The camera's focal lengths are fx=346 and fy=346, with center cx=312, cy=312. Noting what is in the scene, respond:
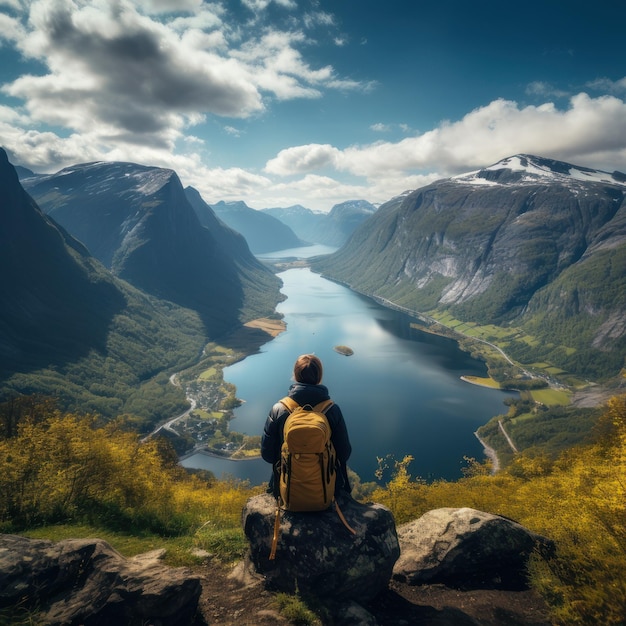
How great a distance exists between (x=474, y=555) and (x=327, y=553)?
563cm

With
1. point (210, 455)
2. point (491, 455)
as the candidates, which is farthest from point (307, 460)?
point (491, 455)

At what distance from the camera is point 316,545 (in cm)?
855

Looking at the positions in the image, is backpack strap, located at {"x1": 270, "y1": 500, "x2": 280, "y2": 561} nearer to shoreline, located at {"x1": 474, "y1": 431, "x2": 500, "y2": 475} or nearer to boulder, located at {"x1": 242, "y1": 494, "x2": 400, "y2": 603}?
boulder, located at {"x1": 242, "y1": 494, "x2": 400, "y2": 603}

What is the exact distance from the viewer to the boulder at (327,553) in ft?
27.7

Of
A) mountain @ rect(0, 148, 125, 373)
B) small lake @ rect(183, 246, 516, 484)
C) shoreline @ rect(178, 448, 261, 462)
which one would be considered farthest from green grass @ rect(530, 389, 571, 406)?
mountain @ rect(0, 148, 125, 373)

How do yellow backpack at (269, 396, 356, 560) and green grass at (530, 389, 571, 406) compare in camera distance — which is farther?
green grass at (530, 389, 571, 406)

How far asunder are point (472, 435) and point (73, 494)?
12671cm

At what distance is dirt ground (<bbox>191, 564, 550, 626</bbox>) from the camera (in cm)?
812

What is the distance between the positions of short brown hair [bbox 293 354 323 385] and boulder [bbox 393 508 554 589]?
705 centimetres

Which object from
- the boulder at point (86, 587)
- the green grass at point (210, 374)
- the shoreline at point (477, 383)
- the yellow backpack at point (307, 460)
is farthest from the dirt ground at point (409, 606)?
the green grass at point (210, 374)

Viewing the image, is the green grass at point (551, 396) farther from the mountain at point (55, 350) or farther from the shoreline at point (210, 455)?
the mountain at point (55, 350)

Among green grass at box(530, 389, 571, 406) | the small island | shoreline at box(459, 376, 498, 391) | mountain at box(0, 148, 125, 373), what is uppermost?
Result: mountain at box(0, 148, 125, 373)

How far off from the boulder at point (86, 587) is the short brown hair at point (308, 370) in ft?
17.0

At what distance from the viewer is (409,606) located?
30.3 ft
